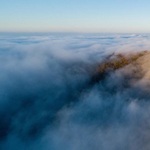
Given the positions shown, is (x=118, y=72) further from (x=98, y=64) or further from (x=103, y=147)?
(x=103, y=147)

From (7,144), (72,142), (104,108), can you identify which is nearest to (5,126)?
(7,144)

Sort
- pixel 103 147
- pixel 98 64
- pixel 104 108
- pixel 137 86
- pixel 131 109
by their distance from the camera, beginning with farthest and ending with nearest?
pixel 98 64 < pixel 137 86 < pixel 104 108 < pixel 131 109 < pixel 103 147

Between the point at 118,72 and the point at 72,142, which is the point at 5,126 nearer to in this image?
the point at 72,142

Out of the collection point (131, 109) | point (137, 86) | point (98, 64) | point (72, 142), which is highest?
point (98, 64)

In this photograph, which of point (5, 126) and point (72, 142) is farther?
point (5, 126)

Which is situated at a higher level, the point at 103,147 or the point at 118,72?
the point at 118,72

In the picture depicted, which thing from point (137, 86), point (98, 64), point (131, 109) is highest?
point (98, 64)

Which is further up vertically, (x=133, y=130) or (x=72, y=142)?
(x=133, y=130)

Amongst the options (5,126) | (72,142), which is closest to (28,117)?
(5,126)

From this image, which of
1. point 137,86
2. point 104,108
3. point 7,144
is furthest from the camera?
point 137,86
